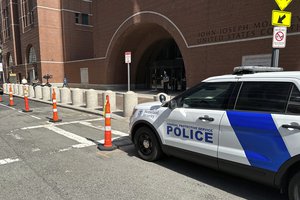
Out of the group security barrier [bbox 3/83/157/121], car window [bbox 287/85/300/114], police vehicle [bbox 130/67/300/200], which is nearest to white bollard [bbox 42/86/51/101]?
security barrier [bbox 3/83/157/121]

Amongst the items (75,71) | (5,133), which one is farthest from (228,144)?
(75,71)

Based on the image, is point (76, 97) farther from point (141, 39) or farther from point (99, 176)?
point (141, 39)

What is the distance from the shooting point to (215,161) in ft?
12.9

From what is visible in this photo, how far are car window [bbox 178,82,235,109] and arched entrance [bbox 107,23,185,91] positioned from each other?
19157 mm

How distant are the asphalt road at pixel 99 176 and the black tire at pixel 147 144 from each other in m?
0.16

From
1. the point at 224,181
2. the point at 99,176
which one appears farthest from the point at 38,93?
the point at 224,181

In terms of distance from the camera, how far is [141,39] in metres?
26.5

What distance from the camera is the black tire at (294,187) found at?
3.08m

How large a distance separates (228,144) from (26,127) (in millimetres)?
7494

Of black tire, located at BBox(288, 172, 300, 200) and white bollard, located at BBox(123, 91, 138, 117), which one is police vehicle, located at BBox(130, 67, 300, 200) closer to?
black tire, located at BBox(288, 172, 300, 200)

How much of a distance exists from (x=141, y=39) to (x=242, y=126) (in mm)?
24010

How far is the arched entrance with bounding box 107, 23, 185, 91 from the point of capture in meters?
24.3

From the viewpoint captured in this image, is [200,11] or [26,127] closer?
[26,127]

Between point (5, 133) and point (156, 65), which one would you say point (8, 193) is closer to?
point (5, 133)
